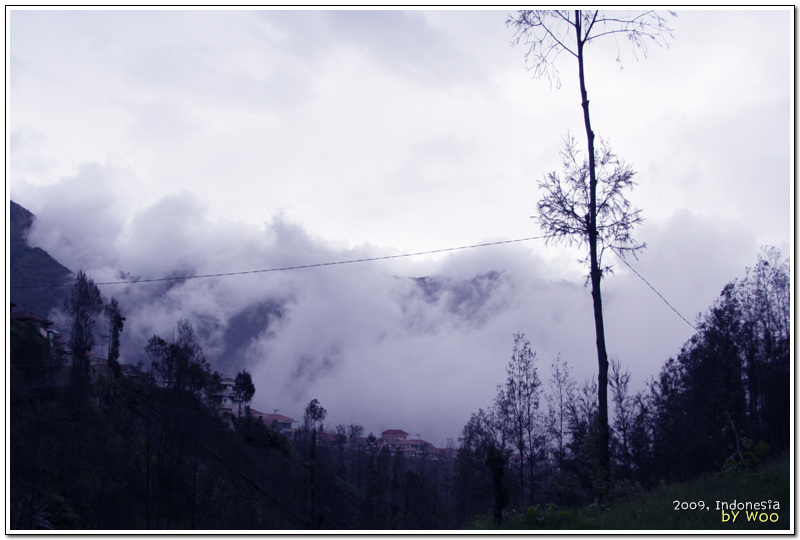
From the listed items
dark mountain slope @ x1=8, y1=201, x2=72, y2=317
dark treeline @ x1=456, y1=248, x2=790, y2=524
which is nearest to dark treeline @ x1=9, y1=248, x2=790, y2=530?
dark treeline @ x1=456, y1=248, x2=790, y2=524

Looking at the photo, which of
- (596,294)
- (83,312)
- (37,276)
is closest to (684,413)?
(596,294)

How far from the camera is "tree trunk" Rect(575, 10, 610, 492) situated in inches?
440

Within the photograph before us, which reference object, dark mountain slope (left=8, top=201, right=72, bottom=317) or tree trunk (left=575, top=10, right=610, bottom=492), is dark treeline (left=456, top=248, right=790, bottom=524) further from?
dark mountain slope (left=8, top=201, right=72, bottom=317)

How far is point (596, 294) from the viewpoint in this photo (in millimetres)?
11812

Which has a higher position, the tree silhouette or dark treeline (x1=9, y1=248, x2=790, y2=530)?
the tree silhouette

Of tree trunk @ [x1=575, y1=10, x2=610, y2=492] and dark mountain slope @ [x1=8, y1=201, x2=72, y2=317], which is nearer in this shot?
tree trunk @ [x1=575, y1=10, x2=610, y2=492]

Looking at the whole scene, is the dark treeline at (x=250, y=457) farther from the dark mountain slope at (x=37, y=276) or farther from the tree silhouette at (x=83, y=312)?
the dark mountain slope at (x=37, y=276)

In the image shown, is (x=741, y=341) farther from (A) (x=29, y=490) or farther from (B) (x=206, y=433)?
(A) (x=29, y=490)

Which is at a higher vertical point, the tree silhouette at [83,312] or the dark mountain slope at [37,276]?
the dark mountain slope at [37,276]

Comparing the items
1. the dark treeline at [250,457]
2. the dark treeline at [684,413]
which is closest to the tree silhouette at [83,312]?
→ the dark treeline at [250,457]

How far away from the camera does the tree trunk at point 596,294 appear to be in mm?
11180

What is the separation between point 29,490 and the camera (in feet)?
64.3

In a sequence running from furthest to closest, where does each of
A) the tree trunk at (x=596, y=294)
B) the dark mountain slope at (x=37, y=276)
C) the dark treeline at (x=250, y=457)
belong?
the dark mountain slope at (x=37, y=276) < the dark treeline at (x=250, y=457) < the tree trunk at (x=596, y=294)
